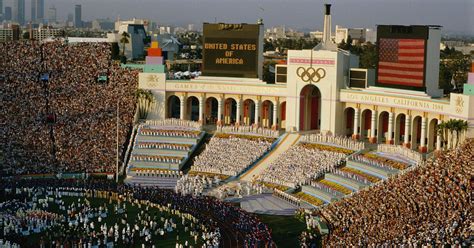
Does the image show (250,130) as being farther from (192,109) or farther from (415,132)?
(192,109)

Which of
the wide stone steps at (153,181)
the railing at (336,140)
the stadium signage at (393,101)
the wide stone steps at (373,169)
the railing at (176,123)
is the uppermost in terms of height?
the stadium signage at (393,101)

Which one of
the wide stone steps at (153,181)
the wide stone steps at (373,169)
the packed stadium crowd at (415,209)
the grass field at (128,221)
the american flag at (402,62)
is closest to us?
the packed stadium crowd at (415,209)

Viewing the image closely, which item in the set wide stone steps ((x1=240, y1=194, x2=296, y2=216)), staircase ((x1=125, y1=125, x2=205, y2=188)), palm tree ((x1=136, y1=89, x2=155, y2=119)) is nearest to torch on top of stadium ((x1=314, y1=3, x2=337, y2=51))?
staircase ((x1=125, y1=125, x2=205, y2=188))

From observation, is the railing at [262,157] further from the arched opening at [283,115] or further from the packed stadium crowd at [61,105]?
the packed stadium crowd at [61,105]

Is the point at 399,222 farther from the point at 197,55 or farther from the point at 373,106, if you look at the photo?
the point at 197,55

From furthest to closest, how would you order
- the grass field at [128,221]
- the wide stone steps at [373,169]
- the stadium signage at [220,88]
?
the stadium signage at [220,88] → the wide stone steps at [373,169] → the grass field at [128,221]

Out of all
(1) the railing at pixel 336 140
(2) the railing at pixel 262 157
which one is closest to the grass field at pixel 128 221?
(2) the railing at pixel 262 157

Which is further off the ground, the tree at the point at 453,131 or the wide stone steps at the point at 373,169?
the tree at the point at 453,131
